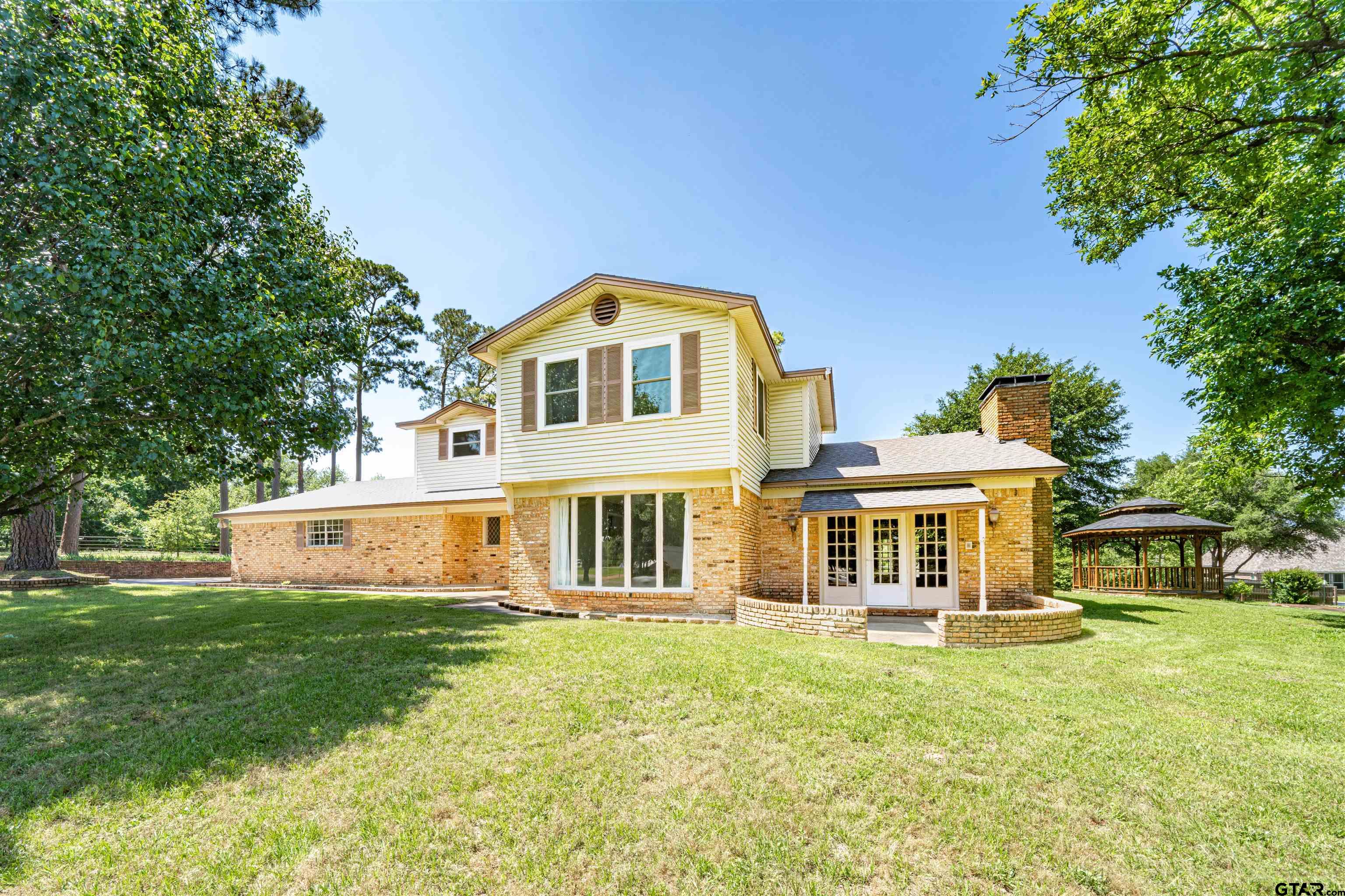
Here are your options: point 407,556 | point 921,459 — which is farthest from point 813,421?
point 407,556

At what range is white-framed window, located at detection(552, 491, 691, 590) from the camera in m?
10.6

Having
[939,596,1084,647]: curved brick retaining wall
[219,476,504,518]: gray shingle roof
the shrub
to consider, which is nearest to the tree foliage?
[219,476,504,518]: gray shingle roof

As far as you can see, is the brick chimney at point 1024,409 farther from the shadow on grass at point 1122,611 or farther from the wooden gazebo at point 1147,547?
the wooden gazebo at point 1147,547

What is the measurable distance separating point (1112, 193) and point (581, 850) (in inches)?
527

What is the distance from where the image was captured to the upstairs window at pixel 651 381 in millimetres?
10414

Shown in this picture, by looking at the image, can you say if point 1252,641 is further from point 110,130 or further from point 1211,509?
point 1211,509

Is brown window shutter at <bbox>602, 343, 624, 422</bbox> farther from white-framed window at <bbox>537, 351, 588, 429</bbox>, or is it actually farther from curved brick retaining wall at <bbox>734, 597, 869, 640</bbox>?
curved brick retaining wall at <bbox>734, 597, 869, 640</bbox>

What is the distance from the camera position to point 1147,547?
63.5ft

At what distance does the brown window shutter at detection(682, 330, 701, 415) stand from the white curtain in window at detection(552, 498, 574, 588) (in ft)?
11.9

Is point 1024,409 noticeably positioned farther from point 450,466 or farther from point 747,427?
point 450,466

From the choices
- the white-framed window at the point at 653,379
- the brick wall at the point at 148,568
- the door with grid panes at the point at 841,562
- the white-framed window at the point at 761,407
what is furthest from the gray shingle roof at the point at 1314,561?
the brick wall at the point at 148,568

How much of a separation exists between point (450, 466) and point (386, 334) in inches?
561

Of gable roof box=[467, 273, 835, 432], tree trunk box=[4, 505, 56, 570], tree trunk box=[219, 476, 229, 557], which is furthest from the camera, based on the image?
tree trunk box=[219, 476, 229, 557]

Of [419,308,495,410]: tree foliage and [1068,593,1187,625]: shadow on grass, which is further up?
[419,308,495,410]: tree foliage
